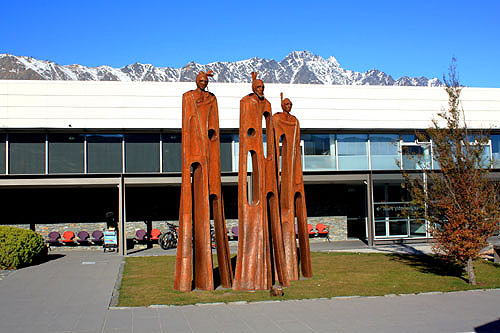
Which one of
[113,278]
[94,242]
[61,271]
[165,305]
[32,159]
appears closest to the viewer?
[165,305]

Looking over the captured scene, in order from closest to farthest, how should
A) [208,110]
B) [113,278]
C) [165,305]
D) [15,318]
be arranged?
[15,318] → [165,305] → [208,110] → [113,278]

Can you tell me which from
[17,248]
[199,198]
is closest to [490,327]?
[199,198]

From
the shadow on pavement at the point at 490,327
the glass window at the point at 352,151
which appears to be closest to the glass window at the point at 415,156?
the glass window at the point at 352,151

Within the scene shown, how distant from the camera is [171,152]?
73.3 feet

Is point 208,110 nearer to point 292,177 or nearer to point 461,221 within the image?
point 292,177

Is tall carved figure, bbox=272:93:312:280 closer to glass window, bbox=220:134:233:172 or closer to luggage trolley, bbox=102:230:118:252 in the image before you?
glass window, bbox=220:134:233:172

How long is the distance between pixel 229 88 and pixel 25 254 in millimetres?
11264

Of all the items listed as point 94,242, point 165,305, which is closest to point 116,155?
point 94,242

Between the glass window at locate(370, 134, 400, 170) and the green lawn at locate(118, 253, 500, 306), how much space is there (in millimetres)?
6969

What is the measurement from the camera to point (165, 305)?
9.25 m

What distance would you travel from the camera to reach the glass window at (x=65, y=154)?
21.3 metres

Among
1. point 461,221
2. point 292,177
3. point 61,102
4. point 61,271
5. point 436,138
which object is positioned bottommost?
point 61,271

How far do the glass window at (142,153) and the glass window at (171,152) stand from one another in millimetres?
288

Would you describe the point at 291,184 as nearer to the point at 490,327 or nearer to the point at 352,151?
the point at 490,327
